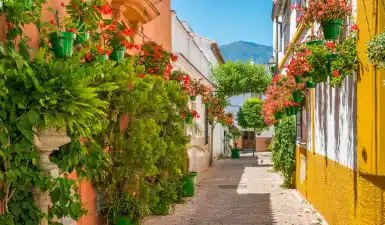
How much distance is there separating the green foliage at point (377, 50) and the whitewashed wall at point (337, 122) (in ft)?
5.32

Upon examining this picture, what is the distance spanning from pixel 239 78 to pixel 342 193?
3558cm

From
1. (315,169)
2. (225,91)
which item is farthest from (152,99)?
(225,91)

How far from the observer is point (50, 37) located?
572cm

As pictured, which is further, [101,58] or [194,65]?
[194,65]

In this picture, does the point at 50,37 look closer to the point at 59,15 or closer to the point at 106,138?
the point at 59,15

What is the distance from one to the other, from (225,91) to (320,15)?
3693cm

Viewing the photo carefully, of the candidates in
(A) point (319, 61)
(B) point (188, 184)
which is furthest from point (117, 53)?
(B) point (188, 184)

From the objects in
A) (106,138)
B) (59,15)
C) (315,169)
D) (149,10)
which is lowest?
(315,169)

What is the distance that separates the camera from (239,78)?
4344 centimetres

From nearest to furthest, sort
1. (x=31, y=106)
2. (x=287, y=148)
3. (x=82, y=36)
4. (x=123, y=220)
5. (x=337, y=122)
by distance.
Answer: (x=31, y=106) < (x=82, y=36) < (x=337, y=122) < (x=123, y=220) < (x=287, y=148)

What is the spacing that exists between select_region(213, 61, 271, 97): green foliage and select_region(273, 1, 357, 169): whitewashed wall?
3134cm

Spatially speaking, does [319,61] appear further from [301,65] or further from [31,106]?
[31,106]

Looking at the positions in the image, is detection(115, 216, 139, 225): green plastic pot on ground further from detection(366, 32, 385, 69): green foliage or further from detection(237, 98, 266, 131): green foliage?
detection(237, 98, 266, 131): green foliage

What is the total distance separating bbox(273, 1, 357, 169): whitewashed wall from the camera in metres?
7.18
